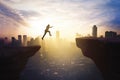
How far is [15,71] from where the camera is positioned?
18.2 m

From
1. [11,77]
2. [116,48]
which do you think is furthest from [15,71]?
[116,48]

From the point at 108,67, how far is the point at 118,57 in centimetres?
177

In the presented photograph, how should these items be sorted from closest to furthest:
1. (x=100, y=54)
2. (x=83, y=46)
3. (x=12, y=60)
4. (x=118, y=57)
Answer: (x=118, y=57) → (x=12, y=60) → (x=100, y=54) → (x=83, y=46)

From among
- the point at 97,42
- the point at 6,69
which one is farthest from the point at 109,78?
the point at 6,69

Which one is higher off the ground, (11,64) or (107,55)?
(107,55)

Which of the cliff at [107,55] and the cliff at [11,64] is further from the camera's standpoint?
the cliff at [11,64]

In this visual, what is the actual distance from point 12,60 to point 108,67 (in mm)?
9140

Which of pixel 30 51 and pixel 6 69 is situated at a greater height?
pixel 30 51

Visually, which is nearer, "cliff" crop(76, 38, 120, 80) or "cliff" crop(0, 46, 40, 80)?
"cliff" crop(76, 38, 120, 80)

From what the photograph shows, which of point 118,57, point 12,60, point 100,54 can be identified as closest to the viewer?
point 118,57

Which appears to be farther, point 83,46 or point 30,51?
point 83,46

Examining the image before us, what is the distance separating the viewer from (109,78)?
701 inches

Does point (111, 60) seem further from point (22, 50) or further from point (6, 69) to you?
point (6, 69)

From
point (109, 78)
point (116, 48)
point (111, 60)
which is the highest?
point (116, 48)
